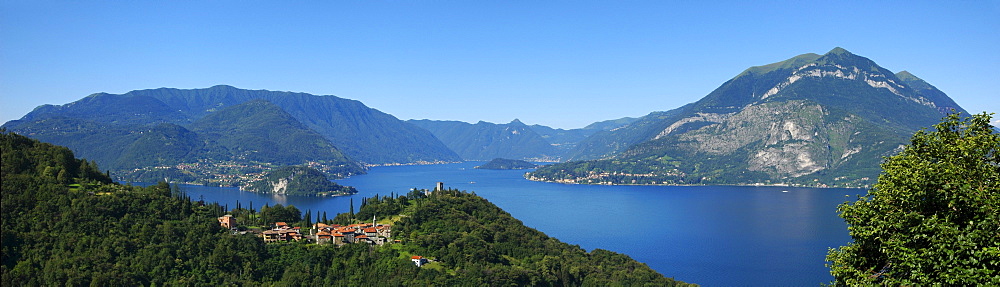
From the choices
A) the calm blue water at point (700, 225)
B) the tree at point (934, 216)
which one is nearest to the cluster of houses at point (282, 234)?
the calm blue water at point (700, 225)

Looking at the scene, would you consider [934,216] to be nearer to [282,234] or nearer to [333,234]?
[333,234]

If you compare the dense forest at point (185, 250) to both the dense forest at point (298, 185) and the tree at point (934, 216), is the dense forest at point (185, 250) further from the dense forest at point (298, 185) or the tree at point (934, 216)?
the dense forest at point (298, 185)

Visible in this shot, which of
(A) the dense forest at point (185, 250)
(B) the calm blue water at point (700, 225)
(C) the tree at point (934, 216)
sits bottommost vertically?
(B) the calm blue water at point (700, 225)

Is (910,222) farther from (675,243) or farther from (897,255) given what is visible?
(675,243)

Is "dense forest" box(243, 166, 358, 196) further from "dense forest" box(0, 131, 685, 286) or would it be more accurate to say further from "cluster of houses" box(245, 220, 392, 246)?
"cluster of houses" box(245, 220, 392, 246)

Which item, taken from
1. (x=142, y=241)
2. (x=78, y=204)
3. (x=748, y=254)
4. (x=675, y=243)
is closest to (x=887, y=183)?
(x=142, y=241)

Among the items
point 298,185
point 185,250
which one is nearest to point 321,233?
point 185,250
